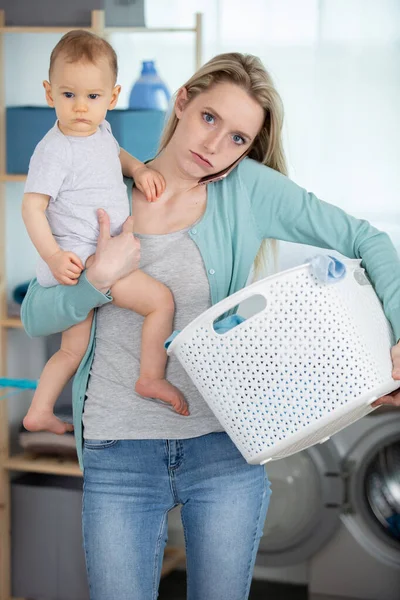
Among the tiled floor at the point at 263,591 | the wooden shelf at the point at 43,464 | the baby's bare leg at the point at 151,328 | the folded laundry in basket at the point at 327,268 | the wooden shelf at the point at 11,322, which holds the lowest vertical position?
the tiled floor at the point at 263,591

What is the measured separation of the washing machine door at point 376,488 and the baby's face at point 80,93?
1.64 metres

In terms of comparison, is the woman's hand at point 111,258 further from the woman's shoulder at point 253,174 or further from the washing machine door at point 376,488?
the washing machine door at point 376,488

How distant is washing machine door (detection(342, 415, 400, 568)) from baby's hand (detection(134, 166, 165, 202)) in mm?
1499

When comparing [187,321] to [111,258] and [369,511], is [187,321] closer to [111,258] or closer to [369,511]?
[111,258]

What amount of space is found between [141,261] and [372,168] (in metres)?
1.56

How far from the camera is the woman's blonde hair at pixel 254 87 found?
57.2 inches

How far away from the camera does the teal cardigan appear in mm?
1479

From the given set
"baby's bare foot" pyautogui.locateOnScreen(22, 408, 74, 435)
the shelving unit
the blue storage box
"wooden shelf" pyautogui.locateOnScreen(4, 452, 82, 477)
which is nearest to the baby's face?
"baby's bare foot" pyautogui.locateOnScreen(22, 408, 74, 435)

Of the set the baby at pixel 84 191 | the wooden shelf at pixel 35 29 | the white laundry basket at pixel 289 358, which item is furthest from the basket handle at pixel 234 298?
the wooden shelf at pixel 35 29

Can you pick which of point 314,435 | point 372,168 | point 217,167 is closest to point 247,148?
point 217,167

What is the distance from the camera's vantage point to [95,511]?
147 cm

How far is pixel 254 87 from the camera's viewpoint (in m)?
1.45

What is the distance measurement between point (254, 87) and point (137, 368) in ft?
1.74

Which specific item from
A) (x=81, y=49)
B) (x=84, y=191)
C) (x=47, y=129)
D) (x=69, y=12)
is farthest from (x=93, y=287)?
(x=69, y=12)
